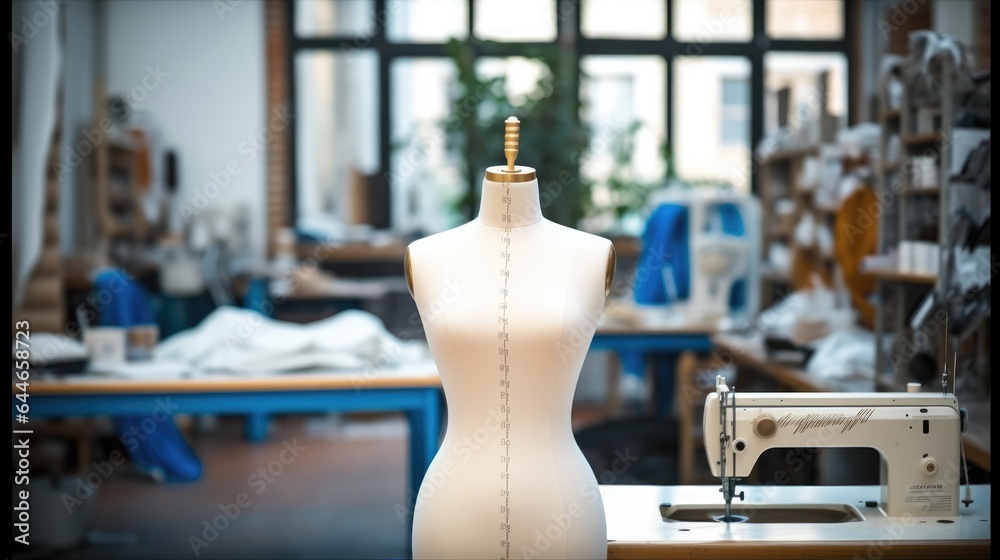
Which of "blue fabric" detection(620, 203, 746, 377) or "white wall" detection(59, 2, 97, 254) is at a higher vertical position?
"white wall" detection(59, 2, 97, 254)

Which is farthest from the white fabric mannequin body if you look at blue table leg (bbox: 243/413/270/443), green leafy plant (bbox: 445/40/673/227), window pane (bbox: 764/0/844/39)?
window pane (bbox: 764/0/844/39)

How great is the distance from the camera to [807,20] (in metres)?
7.88

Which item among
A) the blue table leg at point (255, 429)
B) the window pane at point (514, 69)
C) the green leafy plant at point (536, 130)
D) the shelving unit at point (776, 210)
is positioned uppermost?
the window pane at point (514, 69)

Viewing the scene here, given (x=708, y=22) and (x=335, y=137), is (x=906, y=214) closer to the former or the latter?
(x=708, y=22)

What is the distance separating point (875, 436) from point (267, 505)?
3209 mm

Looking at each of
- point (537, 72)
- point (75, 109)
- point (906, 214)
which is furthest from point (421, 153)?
point (906, 214)

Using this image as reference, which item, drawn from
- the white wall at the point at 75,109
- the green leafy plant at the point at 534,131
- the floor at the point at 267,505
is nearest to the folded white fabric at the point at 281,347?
the floor at the point at 267,505

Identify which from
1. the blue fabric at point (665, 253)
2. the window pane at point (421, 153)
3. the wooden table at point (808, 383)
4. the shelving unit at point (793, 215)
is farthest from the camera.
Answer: the window pane at point (421, 153)

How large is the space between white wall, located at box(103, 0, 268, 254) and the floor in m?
2.27

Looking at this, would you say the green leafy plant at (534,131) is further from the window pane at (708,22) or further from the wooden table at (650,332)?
the window pane at (708,22)

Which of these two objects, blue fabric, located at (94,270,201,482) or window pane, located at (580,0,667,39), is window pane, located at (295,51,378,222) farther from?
blue fabric, located at (94,270,201,482)

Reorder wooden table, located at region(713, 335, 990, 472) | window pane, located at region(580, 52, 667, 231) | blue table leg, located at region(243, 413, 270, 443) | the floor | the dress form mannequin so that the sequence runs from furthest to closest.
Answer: window pane, located at region(580, 52, 667, 231) < blue table leg, located at region(243, 413, 270, 443) < the floor < wooden table, located at region(713, 335, 990, 472) < the dress form mannequin

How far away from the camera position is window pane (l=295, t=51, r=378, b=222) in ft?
26.0

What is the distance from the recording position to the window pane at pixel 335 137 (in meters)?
7.93
